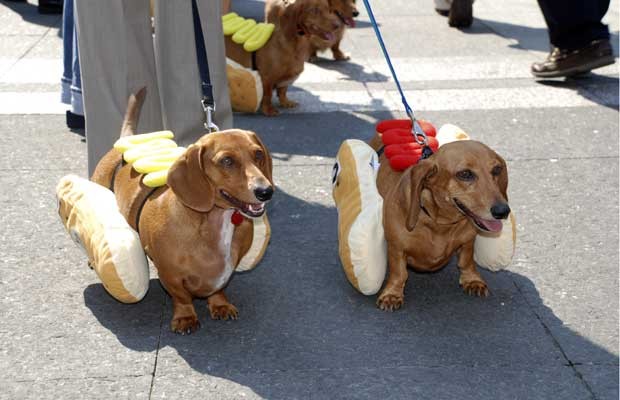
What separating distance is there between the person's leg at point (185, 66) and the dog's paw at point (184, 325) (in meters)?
1.51

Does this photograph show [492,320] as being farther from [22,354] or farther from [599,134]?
[599,134]

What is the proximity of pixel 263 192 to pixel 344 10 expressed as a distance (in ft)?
11.4

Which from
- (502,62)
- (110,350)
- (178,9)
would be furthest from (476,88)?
(110,350)

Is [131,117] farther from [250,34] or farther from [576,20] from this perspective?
[576,20]

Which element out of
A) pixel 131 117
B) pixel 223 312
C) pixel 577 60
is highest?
pixel 131 117

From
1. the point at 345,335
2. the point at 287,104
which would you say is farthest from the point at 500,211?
the point at 287,104

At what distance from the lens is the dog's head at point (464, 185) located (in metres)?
3.56

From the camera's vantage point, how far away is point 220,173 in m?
3.42

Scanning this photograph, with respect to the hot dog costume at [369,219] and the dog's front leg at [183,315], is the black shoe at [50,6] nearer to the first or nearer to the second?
the hot dog costume at [369,219]

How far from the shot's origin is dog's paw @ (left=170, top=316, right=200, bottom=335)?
3.76 meters

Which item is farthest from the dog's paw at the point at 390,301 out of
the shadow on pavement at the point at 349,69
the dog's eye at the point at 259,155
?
the shadow on pavement at the point at 349,69

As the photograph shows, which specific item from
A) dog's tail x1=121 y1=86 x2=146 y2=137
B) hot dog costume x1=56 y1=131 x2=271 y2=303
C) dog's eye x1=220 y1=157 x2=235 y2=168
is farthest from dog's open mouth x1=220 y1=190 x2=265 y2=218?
dog's tail x1=121 y1=86 x2=146 y2=137

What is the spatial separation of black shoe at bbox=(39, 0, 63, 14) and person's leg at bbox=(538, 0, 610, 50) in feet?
16.2

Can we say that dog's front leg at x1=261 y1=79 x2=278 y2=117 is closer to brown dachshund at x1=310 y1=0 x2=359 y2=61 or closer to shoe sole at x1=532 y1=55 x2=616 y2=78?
brown dachshund at x1=310 y1=0 x2=359 y2=61
